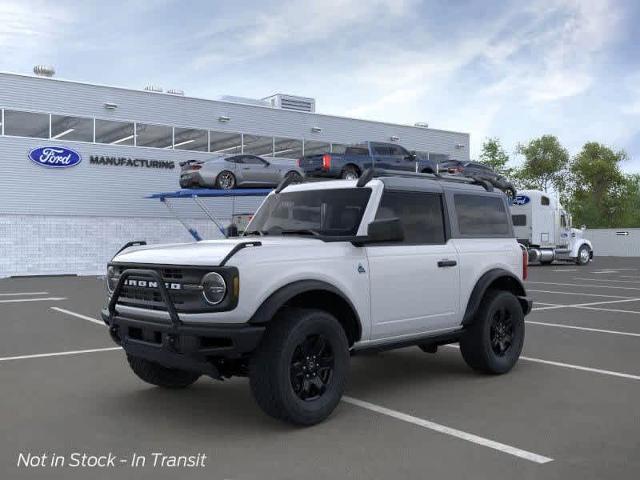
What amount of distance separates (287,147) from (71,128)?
10577 millimetres

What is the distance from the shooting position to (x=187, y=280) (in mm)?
5004

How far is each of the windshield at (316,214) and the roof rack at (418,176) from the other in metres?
0.12

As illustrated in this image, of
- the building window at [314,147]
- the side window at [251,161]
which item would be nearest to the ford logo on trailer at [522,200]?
the building window at [314,147]

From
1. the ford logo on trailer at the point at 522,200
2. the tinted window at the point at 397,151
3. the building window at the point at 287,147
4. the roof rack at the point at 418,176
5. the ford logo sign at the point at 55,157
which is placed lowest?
the roof rack at the point at 418,176

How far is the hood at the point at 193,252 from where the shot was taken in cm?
496

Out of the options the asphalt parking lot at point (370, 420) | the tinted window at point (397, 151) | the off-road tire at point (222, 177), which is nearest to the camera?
the asphalt parking lot at point (370, 420)

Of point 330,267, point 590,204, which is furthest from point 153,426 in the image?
point 590,204

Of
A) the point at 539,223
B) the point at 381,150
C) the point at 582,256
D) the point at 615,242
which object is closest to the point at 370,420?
the point at 381,150

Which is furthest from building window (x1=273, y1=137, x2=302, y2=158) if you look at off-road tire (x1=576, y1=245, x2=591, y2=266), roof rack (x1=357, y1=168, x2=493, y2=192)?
roof rack (x1=357, y1=168, x2=493, y2=192)

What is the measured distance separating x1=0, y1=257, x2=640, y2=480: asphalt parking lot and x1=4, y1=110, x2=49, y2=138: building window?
21.2 metres

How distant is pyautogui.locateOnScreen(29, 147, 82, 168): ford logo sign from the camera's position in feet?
91.6

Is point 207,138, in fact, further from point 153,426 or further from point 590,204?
point 590,204

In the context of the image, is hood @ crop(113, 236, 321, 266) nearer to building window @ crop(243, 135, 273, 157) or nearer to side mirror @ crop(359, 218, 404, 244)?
side mirror @ crop(359, 218, 404, 244)

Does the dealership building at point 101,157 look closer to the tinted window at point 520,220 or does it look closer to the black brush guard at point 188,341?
the tinted window at point 520,220
